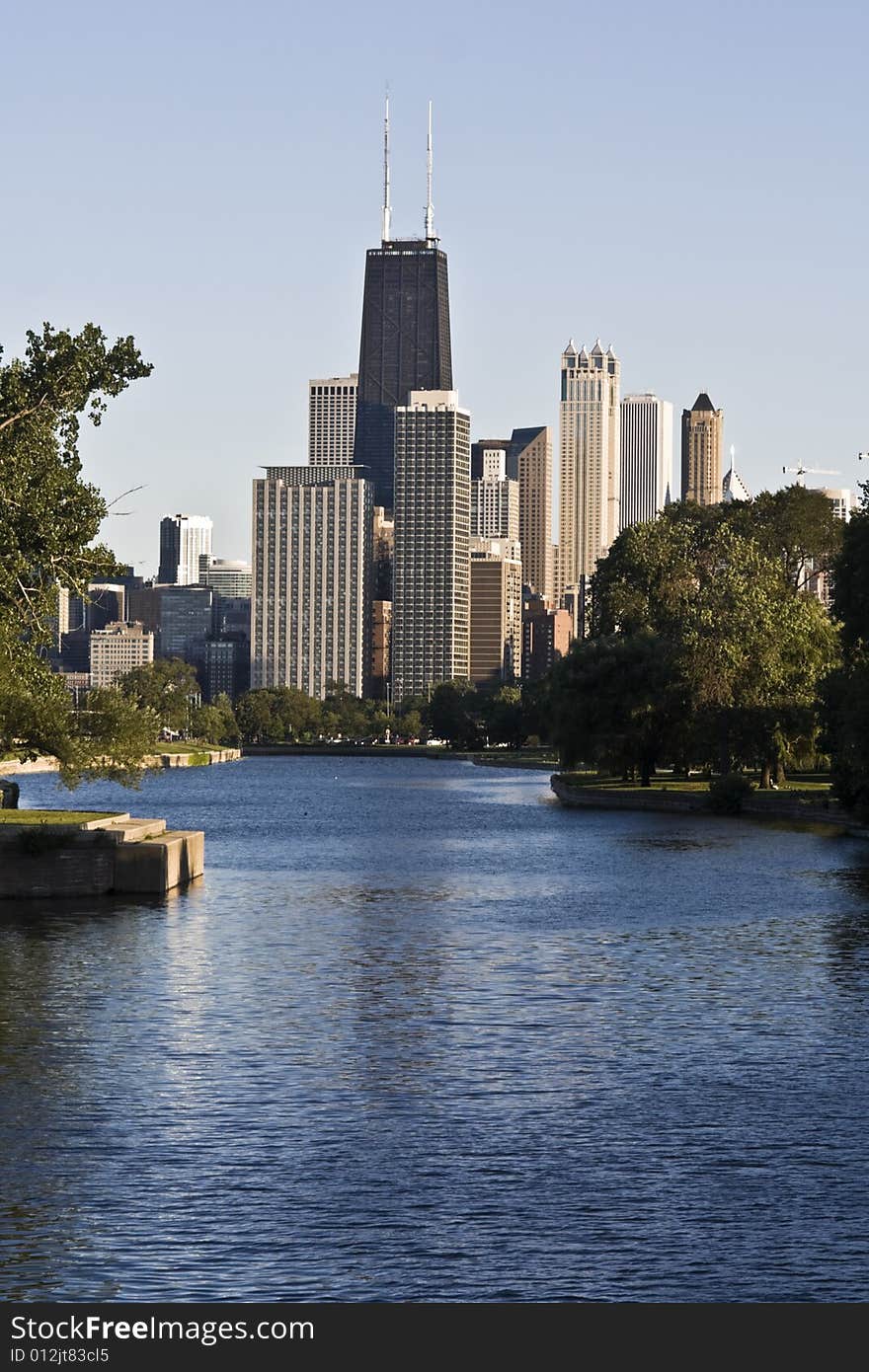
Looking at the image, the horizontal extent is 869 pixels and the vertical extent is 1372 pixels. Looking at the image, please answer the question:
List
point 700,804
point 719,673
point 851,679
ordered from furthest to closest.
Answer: point 719,673 → point 700,804 → point 851,679

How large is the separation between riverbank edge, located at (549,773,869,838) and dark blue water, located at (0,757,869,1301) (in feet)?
132

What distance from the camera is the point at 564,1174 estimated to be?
25.1 meters

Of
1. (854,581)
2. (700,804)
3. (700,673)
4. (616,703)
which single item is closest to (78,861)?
(854,581)

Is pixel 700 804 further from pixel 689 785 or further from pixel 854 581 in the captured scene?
pixel 854 581

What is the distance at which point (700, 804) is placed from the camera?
118 meters

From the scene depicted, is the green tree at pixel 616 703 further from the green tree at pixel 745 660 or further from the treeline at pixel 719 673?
the green tree at pixel 745 660

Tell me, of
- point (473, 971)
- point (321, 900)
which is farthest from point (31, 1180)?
point (321, 900)

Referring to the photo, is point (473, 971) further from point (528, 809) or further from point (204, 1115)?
point (528, 809)

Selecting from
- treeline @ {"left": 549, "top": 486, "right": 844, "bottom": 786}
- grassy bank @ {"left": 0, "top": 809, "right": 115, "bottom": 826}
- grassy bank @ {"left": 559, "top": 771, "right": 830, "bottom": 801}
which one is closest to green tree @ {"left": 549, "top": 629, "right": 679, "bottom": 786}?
treeline @ {"left": 549, "top": 486, "right": 844, "bottom": 786}

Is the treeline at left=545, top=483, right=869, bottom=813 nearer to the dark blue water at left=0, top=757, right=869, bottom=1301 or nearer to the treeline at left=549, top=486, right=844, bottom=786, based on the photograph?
the treeline at left=549, top=486, right=844, bottom=786

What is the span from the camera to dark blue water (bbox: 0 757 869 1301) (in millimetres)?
21203

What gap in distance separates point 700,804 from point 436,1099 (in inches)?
3519

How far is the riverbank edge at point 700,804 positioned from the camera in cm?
10175

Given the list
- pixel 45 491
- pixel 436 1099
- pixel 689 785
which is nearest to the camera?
pixel 436 1099
